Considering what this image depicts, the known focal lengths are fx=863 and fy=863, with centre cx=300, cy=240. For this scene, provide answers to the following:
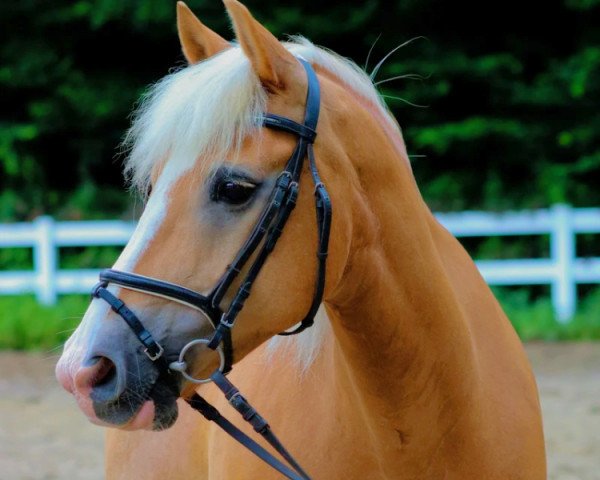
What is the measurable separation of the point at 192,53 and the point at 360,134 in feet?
1.61

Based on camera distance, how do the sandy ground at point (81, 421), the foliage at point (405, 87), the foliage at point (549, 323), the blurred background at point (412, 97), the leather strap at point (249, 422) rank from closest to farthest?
1. the leather strap at point (249, 422)
2. the sandy ground at point (81, 421)
3. the foliage at point (549, 323)
4. the blurred background at point (412, 97)
5. the foliage at point (405, 87)

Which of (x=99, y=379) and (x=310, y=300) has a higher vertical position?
(x=310, y=300)

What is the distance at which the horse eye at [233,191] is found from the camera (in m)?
1.82

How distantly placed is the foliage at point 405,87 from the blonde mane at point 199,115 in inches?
333

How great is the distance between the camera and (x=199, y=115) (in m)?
1.82

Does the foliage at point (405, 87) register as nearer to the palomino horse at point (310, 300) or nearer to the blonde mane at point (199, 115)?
the palomino horse at point (310, 300)

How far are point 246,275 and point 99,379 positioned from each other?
0.37m

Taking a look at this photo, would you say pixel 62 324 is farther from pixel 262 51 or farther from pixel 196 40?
pixel 262 51

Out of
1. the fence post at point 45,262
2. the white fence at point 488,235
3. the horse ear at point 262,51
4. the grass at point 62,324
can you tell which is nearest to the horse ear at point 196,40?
the horse ear at point 262,51

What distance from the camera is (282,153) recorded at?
190cm

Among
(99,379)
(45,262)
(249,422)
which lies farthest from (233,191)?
(45,262)

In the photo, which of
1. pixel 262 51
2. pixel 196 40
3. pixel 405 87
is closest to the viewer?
pixel 262 51

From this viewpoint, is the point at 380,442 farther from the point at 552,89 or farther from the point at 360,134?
the point at 552,89

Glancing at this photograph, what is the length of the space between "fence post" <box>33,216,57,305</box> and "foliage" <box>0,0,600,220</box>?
109 centimetres
